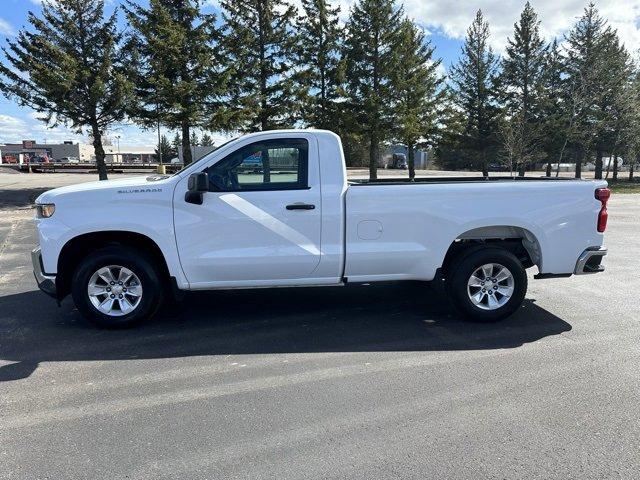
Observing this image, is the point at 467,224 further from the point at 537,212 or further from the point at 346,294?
the point at 346,294

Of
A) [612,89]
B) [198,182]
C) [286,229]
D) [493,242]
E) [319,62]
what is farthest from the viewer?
[612,89]

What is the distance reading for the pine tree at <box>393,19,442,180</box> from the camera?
28.3m

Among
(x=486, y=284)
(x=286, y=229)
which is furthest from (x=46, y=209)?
(x=486, y=284)

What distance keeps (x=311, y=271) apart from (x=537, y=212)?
2492 millimetres

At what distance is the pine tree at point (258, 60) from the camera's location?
23359 mm

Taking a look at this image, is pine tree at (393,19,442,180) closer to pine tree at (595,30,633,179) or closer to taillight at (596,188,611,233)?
pine tree at (595,30,633,179)

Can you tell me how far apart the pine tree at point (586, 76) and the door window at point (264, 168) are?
1335 inches

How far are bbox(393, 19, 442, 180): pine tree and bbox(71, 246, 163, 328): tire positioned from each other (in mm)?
23706

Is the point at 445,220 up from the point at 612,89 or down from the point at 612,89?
down

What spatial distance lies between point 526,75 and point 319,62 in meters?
18.8

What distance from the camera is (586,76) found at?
3406 cm

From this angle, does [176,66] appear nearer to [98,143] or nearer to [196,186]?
[98,143]

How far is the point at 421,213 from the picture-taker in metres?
5.20

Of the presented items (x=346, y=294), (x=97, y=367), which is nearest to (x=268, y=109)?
(x=346, y=294)
